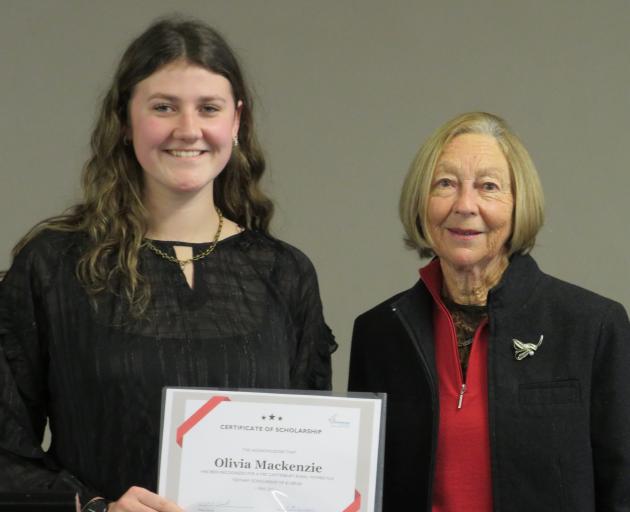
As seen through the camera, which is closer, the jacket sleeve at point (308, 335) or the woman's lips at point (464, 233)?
the woman's lips at point (464, 233)

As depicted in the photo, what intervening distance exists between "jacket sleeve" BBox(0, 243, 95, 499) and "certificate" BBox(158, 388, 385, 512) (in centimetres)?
25

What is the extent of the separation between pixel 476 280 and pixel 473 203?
18 cm

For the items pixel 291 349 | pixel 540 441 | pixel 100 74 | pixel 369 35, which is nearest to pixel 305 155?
pixel 369 35

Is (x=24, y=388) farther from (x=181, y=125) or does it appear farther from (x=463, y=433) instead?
(x=463, y=433)

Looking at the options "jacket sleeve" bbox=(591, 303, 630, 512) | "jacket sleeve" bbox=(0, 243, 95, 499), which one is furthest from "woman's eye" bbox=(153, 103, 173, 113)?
"jacket sleeve" bbox=(591, 303, 630, 512)

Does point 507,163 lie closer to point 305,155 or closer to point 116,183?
point 116,183

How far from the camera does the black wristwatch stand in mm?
2244

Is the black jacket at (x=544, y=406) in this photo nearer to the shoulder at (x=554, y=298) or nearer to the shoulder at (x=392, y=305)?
the shoulder at (x=554, y=298)

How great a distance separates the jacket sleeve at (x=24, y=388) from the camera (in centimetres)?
230

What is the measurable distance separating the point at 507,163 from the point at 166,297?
77cm

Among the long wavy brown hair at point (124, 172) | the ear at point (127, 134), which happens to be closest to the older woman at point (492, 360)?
the long wavy brown hair at point (124, 172)

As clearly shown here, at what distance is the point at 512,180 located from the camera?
2.46m

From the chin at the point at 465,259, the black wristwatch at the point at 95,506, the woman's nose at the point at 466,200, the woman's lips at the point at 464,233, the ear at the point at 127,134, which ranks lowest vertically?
the black wristwatch at the point at 95,506

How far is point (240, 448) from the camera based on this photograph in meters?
2.22
